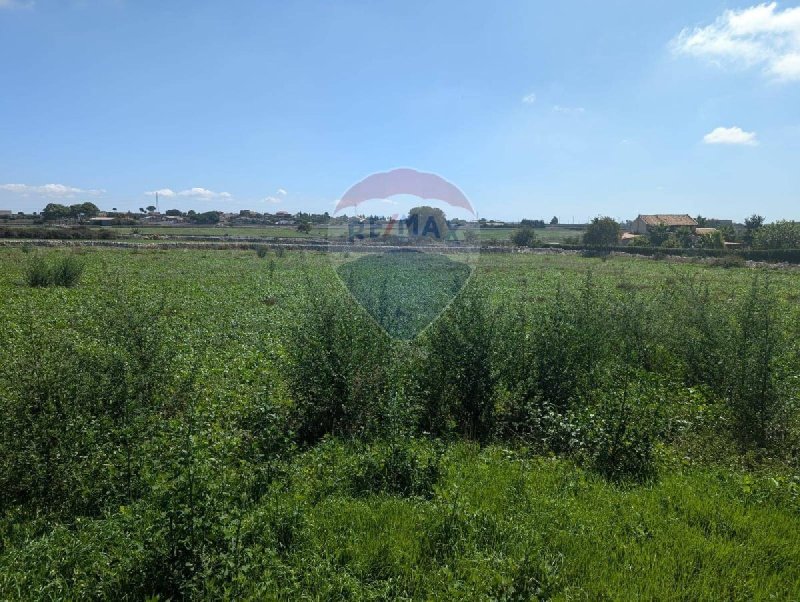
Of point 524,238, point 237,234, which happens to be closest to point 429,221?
point 524,238

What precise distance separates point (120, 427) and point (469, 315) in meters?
5.23

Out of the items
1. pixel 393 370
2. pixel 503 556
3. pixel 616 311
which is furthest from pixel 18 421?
pixel 616 311

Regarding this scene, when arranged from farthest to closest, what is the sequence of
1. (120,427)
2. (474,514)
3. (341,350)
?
(341,350), (120,427), (474,514)

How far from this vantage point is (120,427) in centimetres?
562

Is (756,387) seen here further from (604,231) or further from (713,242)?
(604,231)

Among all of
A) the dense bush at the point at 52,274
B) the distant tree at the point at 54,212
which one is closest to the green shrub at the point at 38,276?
the dense bush at the point at 52,274

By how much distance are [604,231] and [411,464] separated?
8515 cm

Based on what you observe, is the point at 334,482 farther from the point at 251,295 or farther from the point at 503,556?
the point at 251,295

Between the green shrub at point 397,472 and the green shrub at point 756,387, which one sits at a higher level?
the green shrub at point 756,387
